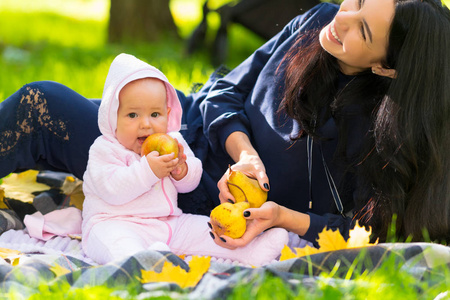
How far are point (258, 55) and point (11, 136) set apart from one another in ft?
4.53

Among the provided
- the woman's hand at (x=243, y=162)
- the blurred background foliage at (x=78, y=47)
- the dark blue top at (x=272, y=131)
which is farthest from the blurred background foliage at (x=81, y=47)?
the woman's hand at (x=243, y=162)

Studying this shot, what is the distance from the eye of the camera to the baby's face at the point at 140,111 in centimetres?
276

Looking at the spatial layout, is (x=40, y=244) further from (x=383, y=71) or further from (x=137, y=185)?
(x=383, y=71)

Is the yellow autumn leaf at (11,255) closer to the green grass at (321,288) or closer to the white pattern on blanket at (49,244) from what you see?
the white pattern on blanket at (49,244)

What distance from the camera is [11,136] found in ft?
9.70

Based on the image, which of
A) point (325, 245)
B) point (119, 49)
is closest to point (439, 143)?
point (325, 245)

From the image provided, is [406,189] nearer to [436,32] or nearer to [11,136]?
[436,32]

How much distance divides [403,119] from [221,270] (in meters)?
1.04

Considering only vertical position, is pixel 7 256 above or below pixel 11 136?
below

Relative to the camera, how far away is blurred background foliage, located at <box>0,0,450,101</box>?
18.9 feet

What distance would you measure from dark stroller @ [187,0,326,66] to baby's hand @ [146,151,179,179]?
2.76 m

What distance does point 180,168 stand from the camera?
2.89 metres

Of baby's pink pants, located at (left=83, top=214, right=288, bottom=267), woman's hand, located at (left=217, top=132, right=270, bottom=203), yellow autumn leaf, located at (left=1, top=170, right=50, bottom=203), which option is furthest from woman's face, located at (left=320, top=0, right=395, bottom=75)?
yellow autumn leaf, located at (left=1, top=170, right=50, bottom=203)

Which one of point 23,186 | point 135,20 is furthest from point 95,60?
point 23,186
